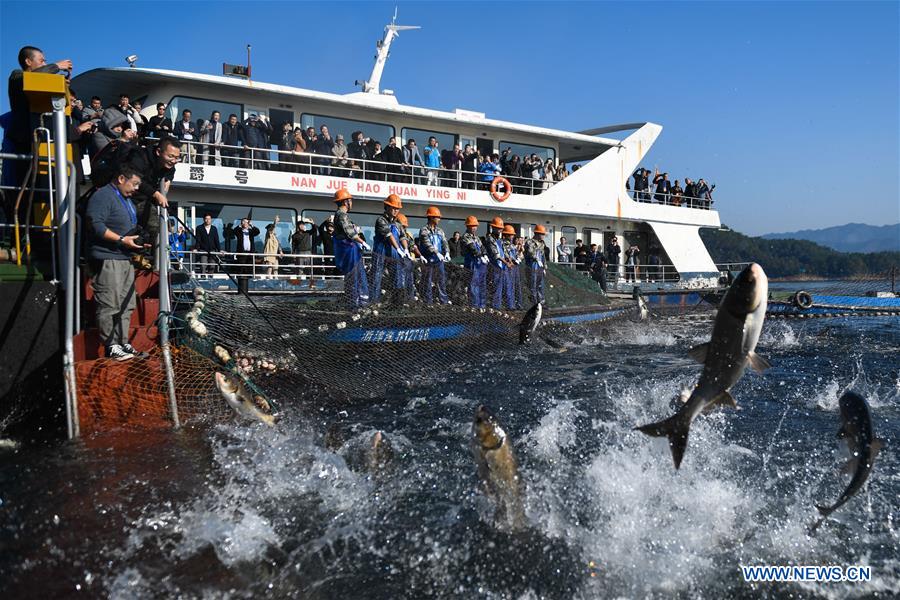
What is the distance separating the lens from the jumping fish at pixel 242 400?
231 inches

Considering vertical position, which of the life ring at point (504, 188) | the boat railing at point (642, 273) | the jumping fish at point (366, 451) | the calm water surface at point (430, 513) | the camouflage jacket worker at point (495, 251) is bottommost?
the calm water surface at point (430, 513)

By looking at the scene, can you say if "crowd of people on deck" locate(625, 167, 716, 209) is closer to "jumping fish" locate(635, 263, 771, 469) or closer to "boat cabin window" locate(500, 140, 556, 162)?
"boat cabin window" locate(500, 140, 556, 162)

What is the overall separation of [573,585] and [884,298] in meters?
23.8

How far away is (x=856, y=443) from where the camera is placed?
15.7 ft

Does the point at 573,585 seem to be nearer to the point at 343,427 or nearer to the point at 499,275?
the point at 343,427

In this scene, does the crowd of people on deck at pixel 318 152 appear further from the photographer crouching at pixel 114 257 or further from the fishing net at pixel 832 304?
the fishing net at pixel 832 304

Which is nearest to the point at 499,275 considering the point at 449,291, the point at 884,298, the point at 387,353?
the point at 449,291

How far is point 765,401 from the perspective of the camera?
28.3ft

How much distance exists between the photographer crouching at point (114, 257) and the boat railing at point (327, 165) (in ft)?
23.1

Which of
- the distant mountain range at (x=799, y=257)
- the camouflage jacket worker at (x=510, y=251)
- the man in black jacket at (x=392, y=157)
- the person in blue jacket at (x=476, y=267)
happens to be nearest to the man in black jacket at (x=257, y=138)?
the man in black jacket at (x=392, y=157)

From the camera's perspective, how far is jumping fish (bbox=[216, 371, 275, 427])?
5.87 m

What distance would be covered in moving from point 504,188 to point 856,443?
14.4 m

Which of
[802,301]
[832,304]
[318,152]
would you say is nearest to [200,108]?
[318,152]

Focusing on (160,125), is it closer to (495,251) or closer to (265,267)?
(265,267)
